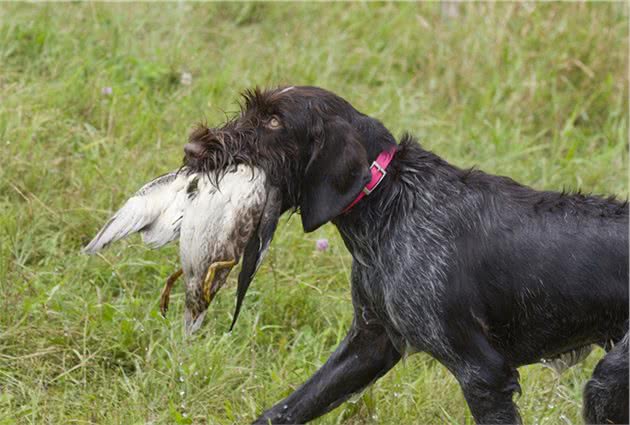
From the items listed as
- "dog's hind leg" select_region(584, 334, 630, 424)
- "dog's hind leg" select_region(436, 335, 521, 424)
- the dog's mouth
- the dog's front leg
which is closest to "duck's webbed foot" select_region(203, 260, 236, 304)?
the dog's mouth

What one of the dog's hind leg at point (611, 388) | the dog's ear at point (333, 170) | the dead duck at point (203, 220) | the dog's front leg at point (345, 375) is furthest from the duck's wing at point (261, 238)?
the dog's hind leg at point (611, 388)

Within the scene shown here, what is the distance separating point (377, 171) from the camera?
4512 millimetres

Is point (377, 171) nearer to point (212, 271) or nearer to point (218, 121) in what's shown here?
point (212, 271)

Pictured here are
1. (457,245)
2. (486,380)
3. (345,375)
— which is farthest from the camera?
(345,375)

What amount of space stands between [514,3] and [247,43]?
1.85 meters

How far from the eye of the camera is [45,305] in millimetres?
5414

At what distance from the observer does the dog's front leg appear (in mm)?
4832

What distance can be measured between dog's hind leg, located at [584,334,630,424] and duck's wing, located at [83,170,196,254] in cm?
154

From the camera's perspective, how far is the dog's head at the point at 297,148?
433 centimetres

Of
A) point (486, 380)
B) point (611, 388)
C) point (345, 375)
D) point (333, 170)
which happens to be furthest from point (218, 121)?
point (611, 388)

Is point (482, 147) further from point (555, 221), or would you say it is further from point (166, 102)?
point (555, 221)

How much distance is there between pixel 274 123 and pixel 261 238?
41 centimetres

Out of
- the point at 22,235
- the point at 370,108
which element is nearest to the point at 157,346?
the point at 22,235

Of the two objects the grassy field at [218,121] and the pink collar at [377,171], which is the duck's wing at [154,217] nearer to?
the pink collar at [377,171]
